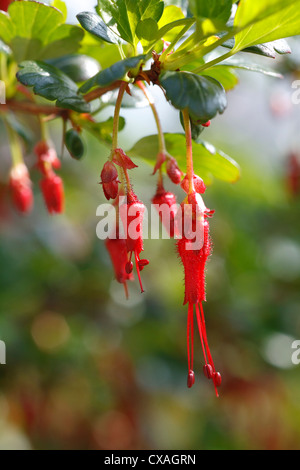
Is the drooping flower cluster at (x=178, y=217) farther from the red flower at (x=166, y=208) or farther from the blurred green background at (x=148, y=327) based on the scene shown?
the blurred green background at (x=148, y=327)

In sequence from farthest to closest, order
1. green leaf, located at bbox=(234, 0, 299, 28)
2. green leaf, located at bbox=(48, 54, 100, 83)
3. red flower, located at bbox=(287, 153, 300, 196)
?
red flower, located at bbox=(287, 153, 300, 196)
green leaf, located at bbox=(48, 54, 100, 83)
green leaf, located at bbox=(234, 0, 299, 28)

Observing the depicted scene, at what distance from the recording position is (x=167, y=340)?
2309mm

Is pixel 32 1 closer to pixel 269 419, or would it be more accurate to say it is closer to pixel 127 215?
pixel 127 215

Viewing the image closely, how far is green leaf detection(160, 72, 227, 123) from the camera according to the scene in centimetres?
66

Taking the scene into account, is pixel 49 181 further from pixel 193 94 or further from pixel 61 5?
pixel 193 94

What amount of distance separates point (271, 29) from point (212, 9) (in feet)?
0.41

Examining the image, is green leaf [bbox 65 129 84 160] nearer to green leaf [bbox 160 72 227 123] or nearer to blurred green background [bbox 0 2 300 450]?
green leaf [bbox 160 72 227 123]

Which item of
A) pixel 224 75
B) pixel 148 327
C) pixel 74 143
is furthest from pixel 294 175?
pixel 74 143

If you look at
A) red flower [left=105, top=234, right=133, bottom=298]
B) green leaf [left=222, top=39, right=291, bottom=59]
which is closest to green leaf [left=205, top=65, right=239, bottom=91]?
green leaf [left=222, top=39, right=291, bottom=59]

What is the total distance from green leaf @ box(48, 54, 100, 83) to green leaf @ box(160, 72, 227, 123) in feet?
1.16

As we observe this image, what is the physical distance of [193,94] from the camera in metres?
0.66

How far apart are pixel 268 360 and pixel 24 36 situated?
5.04 ft

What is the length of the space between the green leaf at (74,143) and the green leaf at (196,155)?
0.30 feet

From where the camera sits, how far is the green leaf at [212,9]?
2.10 ft
